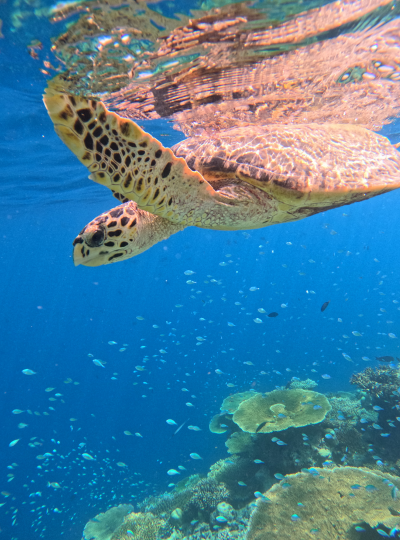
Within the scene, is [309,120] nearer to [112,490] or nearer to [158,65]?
[158,65]

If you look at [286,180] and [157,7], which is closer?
[286,180]

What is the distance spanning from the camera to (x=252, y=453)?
6.89 meters

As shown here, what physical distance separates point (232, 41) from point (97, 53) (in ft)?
6.97

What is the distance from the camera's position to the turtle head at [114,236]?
8.10ft

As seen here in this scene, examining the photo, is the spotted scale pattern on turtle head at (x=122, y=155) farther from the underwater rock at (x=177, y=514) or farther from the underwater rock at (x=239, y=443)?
the underwater rock at (x=177, y=514)

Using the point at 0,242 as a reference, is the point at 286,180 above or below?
above

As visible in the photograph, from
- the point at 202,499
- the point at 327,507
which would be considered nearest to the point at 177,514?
the point at 202,499

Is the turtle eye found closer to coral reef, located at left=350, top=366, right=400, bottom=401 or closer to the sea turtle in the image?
the sea turtle

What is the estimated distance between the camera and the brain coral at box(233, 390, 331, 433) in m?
6.47

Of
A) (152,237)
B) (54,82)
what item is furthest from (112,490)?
(54,82)

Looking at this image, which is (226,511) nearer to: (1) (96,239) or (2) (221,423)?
(2) (221,423)

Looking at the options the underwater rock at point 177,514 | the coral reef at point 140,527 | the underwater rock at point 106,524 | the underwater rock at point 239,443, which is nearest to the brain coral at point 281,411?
the underwater rock at point 239,443

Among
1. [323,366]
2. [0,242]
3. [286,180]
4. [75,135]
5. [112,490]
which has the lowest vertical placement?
[323,366]

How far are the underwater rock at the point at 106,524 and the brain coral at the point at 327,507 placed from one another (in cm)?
578
